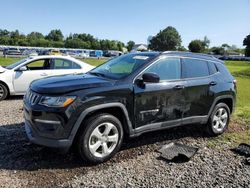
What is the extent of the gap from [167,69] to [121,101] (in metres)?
1.30

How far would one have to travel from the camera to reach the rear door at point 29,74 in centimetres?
1029

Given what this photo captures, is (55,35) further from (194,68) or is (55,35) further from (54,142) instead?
(54,142)

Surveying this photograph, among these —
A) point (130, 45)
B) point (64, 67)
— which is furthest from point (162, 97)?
point (130, 45)

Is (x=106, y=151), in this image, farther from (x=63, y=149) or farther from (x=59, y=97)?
(x=59, y=97)

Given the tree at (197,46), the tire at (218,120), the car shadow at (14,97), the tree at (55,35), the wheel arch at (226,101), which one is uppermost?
the tree at (55,35)

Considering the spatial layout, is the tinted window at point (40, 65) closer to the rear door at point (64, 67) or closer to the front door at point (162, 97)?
the rear door at point (64, 67)

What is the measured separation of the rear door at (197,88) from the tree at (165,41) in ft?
384

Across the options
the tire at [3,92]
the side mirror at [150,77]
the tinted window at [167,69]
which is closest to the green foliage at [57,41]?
the tire at [3,92]

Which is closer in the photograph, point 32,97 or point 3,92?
point 32,97

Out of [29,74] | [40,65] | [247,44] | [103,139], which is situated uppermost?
[247,44]

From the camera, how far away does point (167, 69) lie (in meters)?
5.73

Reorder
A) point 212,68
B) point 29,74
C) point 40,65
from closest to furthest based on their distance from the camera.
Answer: point 212,68 → point 29,74 → point 40,65

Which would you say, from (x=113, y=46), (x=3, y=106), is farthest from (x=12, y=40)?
(x=3, y=106)

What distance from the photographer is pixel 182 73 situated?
5914 millimetres
